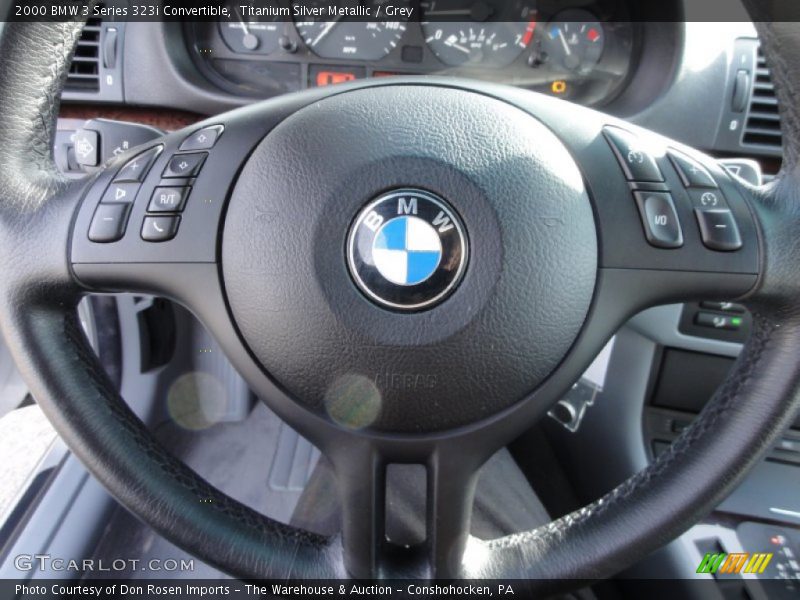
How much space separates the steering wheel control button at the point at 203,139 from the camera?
723 mm

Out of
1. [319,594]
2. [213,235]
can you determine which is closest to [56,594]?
[319,594]

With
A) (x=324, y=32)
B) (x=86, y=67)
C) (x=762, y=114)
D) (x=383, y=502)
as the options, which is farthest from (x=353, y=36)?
(x=383, y=502)

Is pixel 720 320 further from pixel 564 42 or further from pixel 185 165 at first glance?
pixel 185 165

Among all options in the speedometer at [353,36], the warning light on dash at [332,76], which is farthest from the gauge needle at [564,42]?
the warning light on dash at [332,76]

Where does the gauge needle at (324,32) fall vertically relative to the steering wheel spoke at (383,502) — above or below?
above

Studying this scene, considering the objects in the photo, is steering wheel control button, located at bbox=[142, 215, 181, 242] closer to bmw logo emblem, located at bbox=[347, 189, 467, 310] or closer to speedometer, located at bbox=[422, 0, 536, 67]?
bmw logo emblem, located at bbox=[347, 189, 467, 310]

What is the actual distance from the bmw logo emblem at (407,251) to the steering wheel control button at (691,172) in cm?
26

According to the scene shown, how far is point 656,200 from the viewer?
2.24ft

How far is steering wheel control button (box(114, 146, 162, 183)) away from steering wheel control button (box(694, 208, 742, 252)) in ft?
1.93

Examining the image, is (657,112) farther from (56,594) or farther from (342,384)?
(56,594)

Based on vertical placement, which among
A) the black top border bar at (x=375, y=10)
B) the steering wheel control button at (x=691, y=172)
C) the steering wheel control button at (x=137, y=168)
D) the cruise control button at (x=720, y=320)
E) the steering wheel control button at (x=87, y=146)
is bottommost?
the cruise control button at (x=720, y=320)

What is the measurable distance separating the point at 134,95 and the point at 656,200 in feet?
4.02

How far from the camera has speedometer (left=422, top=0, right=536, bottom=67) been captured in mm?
1512
